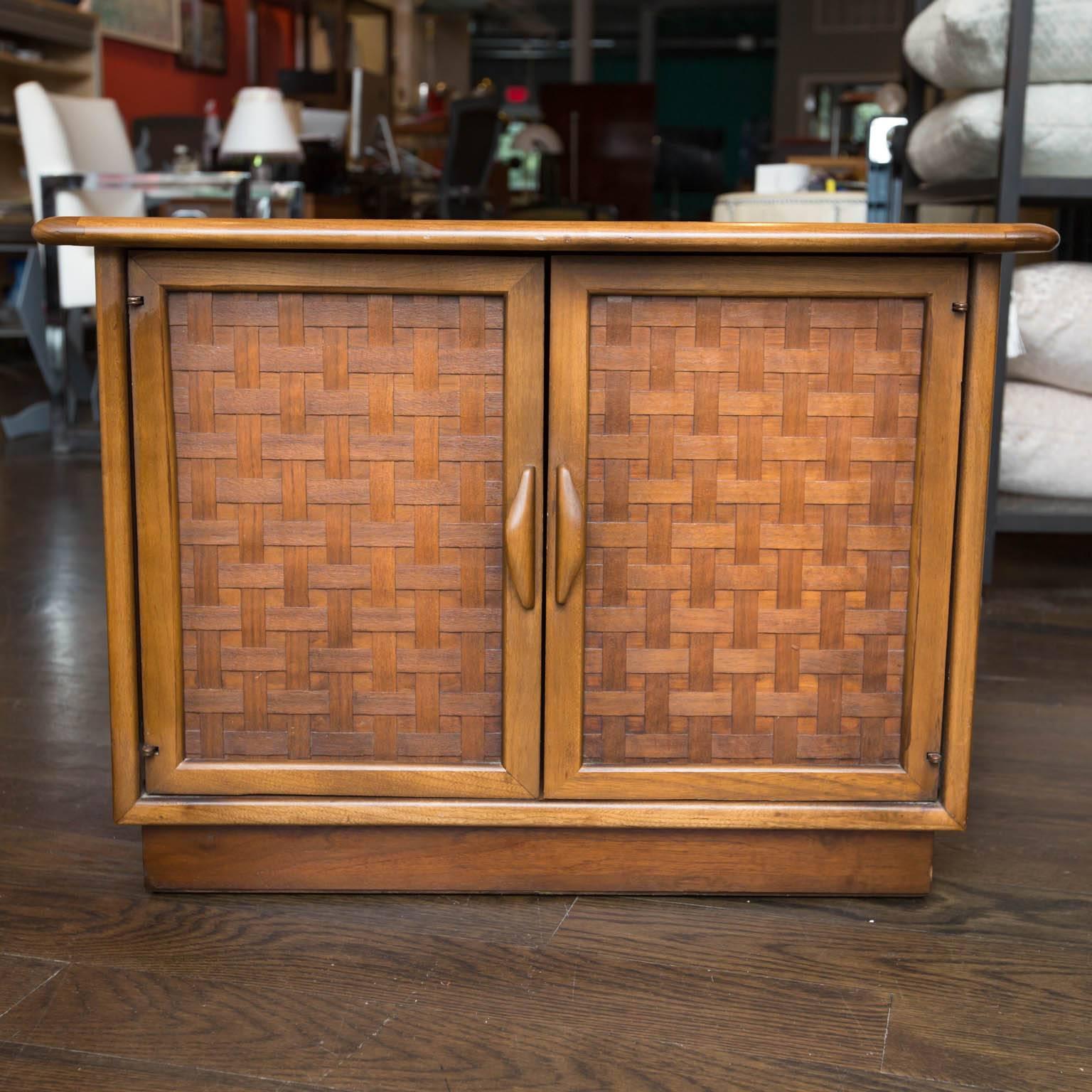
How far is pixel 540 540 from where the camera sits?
39.8 inches

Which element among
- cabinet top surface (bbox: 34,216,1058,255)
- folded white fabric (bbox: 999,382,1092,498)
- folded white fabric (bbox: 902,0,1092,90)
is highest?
folded white fabric (bbox: 902,0,1092,90)

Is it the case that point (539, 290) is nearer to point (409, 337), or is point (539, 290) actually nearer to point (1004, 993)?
point (409, 337)

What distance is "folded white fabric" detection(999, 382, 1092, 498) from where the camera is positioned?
222 centimetres

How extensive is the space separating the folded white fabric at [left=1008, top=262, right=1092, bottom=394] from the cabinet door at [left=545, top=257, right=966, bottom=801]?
1270mm

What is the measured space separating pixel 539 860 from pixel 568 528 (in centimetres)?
30

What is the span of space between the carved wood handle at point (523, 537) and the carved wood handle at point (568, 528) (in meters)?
0.02

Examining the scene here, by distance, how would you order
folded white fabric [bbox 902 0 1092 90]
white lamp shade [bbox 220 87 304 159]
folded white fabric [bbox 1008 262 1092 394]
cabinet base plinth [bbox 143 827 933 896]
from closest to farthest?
cabinet base plinth [bbox 143 827 933 896] < folded white fabric [bbox 902 0 1092 90] < folded white fabric [bbox 1008 262 1092 394] < white lamp shade [bbox 220 87 304 159]

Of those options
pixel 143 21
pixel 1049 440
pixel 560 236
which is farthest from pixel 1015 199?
pixel 143 21

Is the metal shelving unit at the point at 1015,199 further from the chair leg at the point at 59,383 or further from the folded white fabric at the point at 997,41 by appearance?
the chair leg at the point at 59,383

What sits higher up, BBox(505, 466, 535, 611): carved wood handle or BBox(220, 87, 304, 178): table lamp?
BBox(220, 87, 304, 178): table lamp

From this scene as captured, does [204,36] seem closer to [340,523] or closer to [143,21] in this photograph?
[143,21]

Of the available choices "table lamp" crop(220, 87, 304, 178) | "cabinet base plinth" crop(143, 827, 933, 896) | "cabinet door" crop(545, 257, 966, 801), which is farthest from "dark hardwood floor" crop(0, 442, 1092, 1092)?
"table lamp" crop(220, 87, 304, 178)

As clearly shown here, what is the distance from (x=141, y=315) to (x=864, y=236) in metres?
0.55

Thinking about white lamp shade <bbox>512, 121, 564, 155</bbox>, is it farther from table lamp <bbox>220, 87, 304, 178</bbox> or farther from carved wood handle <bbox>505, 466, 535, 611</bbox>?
carved wood handle <bbox>505, 466, 535, 611</bbox>
